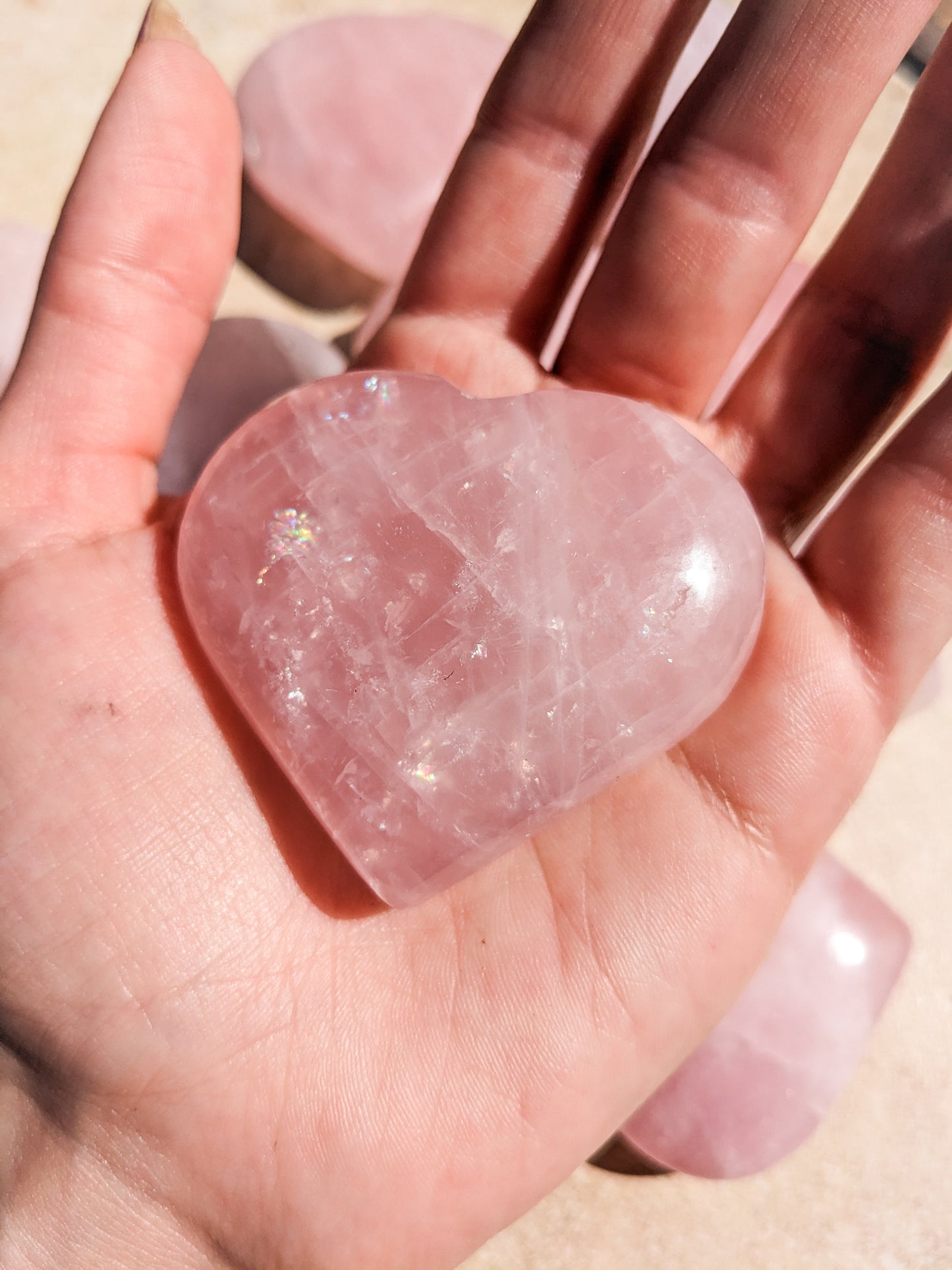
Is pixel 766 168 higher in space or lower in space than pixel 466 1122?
higher

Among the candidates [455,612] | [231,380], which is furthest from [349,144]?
[455,612]

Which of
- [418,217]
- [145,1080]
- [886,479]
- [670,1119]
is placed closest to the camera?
[145,1080]

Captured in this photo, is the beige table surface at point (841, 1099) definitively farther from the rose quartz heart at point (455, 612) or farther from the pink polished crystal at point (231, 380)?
the rose quartz heart at point (455, 612)

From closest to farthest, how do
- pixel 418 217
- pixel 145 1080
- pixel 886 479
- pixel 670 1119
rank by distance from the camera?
1. pixel 145 1080
2. pixel 886 479
3. pixel 670 1119
4. pixel 418 217

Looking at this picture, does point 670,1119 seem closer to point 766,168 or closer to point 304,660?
point 304,660

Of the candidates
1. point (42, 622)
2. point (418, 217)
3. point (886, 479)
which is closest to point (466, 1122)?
point (42, 622)

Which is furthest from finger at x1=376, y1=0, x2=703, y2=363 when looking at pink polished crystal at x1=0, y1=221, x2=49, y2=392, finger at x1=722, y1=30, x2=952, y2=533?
pink polished crystal at x1=0, y1=221, x2=49, y2=392

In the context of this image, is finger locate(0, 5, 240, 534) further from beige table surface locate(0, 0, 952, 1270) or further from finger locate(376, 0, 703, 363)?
beige table surface locate(0, 0, 952, 1270)

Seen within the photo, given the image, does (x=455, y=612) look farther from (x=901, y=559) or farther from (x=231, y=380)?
→ (x=231, y=380)
